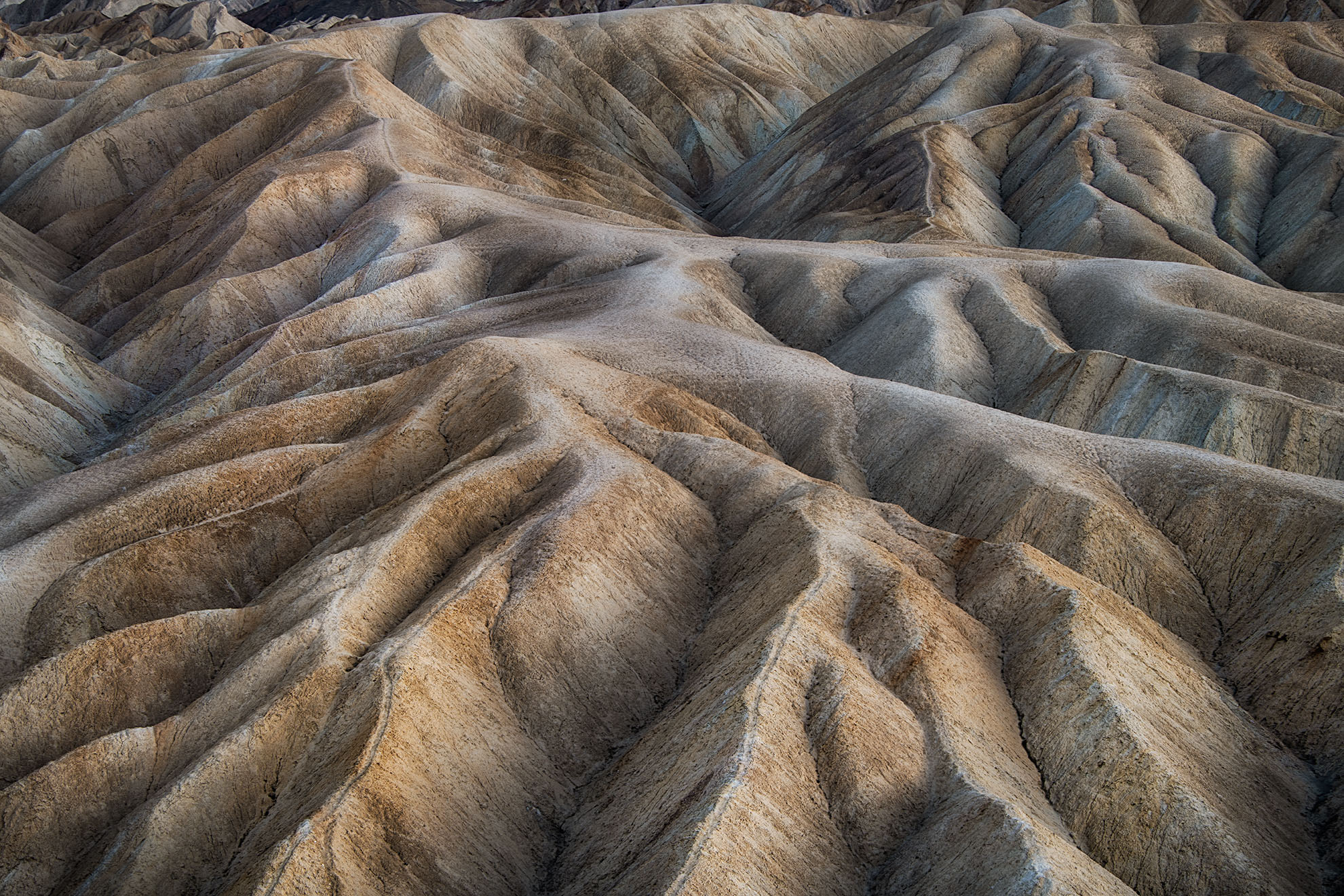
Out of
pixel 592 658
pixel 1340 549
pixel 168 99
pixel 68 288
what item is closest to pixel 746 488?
pixel 592 658

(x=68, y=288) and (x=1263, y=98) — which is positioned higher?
(x=68, y=288)

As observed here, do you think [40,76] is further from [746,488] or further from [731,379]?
[746,488]

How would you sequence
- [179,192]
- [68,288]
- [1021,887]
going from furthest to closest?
[179,192], [68,288], [1021,887]

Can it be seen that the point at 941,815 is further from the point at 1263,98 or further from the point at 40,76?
the point at 40,76

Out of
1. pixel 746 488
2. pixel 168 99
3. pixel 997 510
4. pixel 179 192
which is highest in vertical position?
pixel 168 99

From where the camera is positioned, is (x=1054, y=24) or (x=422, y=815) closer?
(x=422, y=815)

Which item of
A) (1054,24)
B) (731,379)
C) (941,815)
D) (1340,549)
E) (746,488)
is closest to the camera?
(941,815)
